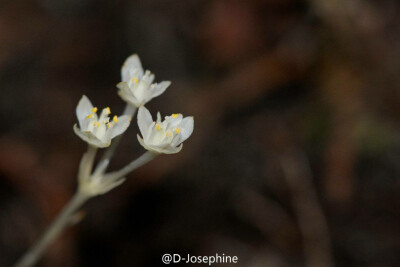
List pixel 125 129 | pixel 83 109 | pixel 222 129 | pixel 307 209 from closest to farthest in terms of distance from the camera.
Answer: pixel 125 129 < pixel 83 109 < pixel 307 209 < pixel 222 129

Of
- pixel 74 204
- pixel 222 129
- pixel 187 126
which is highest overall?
pixel 222 129

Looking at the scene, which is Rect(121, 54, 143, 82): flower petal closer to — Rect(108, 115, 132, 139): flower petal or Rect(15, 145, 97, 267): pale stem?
Rect(108, 115, 132, 139): flower petal

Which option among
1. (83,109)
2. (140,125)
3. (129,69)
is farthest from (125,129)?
(129,69)

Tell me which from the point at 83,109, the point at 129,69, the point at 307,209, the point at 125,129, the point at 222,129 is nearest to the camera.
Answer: the point at 125,129

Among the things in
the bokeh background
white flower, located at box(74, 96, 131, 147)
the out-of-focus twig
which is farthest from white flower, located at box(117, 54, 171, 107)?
the out-of-focus twig

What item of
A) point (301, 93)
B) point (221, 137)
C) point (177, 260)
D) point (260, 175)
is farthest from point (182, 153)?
point (301, 93)

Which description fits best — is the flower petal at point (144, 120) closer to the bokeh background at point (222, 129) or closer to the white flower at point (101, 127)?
the white flower at point (101, 127)

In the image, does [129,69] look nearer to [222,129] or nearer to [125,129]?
[125,129]

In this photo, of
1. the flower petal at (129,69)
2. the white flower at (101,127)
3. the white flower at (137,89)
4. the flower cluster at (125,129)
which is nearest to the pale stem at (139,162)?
the flower cluster at (125,129)
